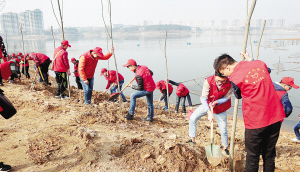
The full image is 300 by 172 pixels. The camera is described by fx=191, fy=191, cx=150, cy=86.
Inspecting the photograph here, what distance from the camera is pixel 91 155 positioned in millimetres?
2711

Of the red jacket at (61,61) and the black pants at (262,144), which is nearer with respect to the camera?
the black pants at (262,144)

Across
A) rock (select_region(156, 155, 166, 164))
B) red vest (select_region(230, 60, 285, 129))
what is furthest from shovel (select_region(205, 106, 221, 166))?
red vest (select_region(230, 60, 285, 129))

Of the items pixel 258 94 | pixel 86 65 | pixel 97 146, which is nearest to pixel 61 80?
pixel 86 65

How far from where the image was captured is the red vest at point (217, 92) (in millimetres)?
2652

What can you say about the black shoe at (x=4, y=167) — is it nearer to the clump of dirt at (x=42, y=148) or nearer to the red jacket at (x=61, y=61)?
the clump of dirt at (x=42, y=148)

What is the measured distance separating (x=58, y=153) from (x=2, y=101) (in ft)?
3.34

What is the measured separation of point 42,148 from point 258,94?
9.59 feet

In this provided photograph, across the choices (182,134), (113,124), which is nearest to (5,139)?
(113,124)

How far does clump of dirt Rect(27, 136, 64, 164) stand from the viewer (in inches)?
102

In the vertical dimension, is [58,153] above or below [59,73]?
below

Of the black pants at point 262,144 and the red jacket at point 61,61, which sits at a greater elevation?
the red jacket at point 61,61

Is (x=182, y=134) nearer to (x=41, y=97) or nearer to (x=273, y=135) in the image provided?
(x=273, y=135)

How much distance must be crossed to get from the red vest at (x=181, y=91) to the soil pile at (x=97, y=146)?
5.62ft

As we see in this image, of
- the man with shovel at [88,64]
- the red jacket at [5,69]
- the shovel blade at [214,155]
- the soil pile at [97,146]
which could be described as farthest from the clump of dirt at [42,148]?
the shovel blade at [214,155]
